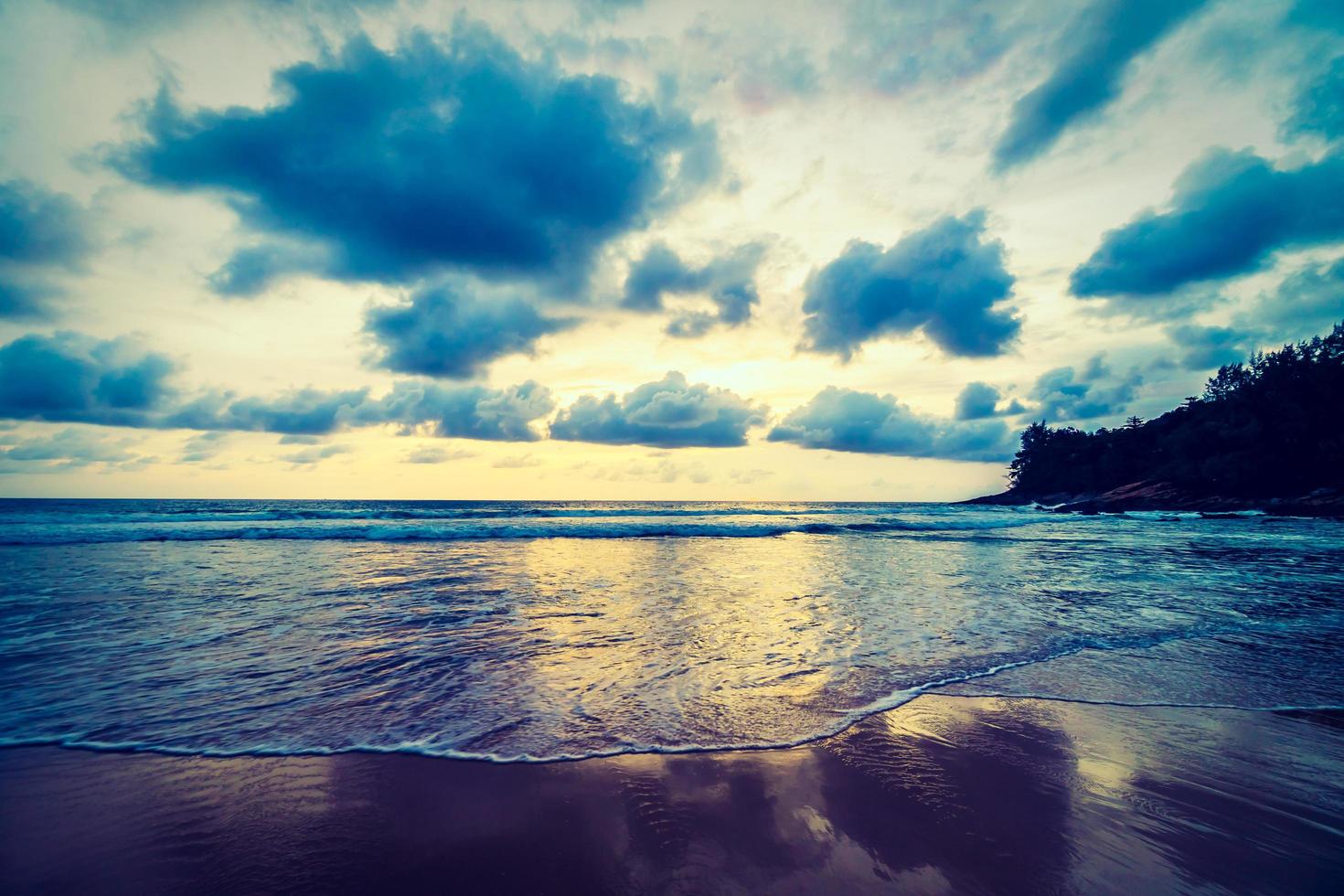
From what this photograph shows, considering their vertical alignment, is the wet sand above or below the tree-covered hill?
below

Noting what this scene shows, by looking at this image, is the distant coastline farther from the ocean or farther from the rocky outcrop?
the ocean

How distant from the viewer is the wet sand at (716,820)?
2.57 meters

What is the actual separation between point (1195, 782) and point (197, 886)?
5860mm

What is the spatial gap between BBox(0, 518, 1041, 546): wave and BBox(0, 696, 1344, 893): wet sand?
2228 cm

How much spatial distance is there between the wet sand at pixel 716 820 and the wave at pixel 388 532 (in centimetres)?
2228

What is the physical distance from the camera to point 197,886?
2492 millimetres

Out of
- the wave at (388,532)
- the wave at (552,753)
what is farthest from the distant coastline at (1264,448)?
the wave at (552,753)

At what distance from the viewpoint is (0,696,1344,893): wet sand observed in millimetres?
2566

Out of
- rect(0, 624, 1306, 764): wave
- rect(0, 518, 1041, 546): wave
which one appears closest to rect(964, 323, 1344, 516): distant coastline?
rect(0, 518, 1041, 546): wave

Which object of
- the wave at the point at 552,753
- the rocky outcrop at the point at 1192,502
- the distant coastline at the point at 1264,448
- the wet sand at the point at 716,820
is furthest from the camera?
the distant coastline at the point at 1264,448

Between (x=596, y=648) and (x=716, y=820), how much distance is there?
3.68 m

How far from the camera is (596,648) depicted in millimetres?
6496

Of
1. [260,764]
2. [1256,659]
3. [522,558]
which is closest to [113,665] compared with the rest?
[260,764]

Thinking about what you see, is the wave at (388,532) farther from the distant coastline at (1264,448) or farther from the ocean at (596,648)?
the distant coastline at (1264,448)
